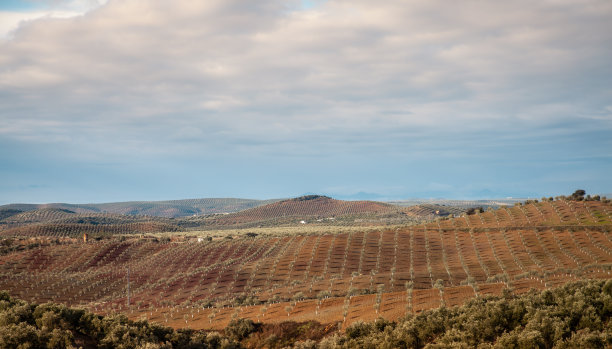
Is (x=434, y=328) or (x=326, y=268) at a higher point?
(x=434, y=328)

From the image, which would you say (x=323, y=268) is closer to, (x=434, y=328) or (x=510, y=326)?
(x=434, y=328)

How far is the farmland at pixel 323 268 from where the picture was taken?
123 ft

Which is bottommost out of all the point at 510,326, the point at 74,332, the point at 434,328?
the point at 434,328

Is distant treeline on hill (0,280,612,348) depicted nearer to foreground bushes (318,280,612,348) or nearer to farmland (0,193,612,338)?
foreground bushes (318,280,612,348)

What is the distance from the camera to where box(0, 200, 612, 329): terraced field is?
37688 mm

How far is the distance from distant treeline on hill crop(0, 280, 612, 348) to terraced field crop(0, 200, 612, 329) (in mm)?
6539

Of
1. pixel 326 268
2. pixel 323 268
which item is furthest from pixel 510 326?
pixel 323 268

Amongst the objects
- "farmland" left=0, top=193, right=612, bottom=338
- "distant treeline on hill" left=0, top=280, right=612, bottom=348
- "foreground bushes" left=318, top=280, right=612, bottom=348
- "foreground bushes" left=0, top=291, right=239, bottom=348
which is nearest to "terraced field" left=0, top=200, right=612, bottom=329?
"farmland" left=0, top=193, right=612, bottom=338

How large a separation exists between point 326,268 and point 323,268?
0.39 m

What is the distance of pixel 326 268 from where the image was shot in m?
62.3

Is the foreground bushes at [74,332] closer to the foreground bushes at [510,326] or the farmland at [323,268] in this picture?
the farmland at [323,268]

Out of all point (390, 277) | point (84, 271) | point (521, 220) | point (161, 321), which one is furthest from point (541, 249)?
point (84, 271)

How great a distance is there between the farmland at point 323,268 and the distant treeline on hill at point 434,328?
19.6 ft

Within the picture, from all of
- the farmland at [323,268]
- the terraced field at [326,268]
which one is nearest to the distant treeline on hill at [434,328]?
the farmland at [323,268]
